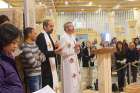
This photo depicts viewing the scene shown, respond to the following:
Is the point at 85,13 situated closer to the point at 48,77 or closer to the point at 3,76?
the point at 48,77

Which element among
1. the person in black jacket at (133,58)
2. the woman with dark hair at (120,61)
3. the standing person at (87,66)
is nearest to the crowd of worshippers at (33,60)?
the standing person at (87,66)

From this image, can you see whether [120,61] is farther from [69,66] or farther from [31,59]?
[31,59]

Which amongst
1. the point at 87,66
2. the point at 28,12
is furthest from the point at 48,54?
the point at 87,66

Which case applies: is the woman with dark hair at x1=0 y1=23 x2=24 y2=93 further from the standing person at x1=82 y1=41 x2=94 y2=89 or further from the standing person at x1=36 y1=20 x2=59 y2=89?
the standing person at x1=82 y1=41 x2=94 y2=89

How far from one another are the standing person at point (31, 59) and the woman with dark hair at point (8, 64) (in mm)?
1570

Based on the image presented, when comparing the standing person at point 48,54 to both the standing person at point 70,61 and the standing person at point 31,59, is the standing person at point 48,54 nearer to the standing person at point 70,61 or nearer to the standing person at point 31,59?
the standing person at point 31,59

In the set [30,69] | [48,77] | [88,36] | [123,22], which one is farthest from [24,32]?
[123,22]

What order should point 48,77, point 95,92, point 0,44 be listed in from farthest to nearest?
point 95,92, point 48,77, point 0,44

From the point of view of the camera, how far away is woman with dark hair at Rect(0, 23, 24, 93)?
7.40ft

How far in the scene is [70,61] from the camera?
5.79 meters

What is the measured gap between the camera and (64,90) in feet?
19.5

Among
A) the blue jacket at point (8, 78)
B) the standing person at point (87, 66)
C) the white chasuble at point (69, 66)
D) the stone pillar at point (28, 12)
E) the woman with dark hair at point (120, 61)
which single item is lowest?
the standing person at point (87, 66)

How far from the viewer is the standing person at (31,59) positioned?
4.02 meters

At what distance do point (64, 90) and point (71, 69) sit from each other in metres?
0.41
